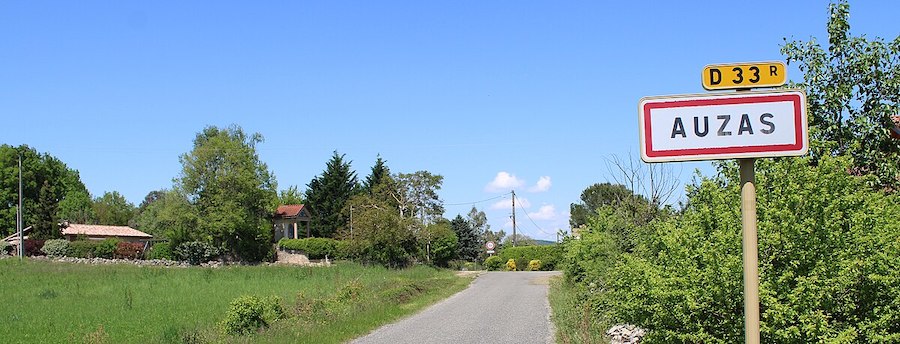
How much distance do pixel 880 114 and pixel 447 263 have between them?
A: 54.8m

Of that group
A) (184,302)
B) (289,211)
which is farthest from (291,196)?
(184,302)

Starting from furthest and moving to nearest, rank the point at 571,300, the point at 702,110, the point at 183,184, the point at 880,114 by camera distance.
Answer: the point at 183,184 < the point at 571,300 < the point at 880,114 < the point at 702,110

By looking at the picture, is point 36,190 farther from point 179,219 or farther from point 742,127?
point 742,127

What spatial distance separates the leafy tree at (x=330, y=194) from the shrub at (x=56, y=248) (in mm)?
23865

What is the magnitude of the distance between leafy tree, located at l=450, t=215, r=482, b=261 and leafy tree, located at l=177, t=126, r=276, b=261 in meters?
18.3

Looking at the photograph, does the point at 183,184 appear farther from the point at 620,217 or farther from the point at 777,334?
the point at 777,334

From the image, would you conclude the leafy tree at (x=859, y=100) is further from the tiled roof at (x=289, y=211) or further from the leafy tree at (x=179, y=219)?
the tiled roof at (x=289, y=211)

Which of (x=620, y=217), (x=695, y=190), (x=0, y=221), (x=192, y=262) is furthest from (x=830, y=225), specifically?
(x=0, y=221)

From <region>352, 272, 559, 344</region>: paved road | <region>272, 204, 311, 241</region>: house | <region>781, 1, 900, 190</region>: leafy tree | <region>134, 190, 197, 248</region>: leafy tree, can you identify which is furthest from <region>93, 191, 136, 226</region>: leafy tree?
<region>781, 1, 900, 190</region>: leafy tree

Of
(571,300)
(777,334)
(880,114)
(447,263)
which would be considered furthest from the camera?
(447,263)

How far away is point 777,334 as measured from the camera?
5.14 meters

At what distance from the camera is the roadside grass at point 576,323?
13.8 meters

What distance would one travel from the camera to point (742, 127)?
3.36 m

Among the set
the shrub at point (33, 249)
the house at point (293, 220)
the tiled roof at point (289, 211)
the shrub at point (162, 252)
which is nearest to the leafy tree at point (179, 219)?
the shrub at point (162, 252)
